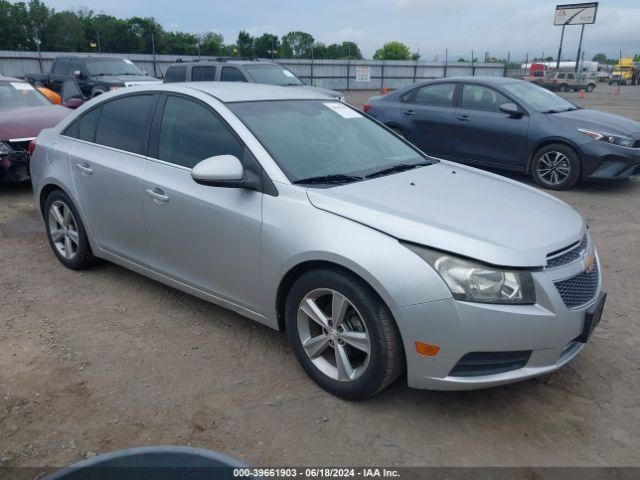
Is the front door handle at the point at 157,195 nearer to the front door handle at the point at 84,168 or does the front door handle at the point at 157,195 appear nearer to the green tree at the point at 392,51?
the front door handle at the point at 84,168

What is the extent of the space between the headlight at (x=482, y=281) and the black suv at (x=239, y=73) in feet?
32.7

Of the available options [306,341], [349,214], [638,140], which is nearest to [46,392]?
[306,341]

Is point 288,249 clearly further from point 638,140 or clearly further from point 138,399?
point 638,140

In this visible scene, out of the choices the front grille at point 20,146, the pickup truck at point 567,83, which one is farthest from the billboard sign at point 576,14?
the front grille at point 20,146

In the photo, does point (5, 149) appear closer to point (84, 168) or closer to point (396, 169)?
point (84, 168)

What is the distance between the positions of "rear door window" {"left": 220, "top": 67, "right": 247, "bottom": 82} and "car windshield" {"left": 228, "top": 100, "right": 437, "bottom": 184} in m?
8.75

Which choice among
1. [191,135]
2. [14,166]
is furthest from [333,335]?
[14,166]

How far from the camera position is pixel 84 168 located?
4.29 meters

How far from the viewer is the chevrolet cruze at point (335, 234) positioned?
2609 millimetres

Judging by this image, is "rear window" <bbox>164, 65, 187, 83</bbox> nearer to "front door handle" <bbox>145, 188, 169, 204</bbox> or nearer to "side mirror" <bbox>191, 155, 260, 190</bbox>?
"front door handle" <bbox>145, 188, 169, 204</bbox>

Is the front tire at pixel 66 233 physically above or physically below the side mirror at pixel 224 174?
below

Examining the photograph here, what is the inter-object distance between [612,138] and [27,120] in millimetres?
8123

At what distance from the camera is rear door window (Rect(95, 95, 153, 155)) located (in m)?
4.00

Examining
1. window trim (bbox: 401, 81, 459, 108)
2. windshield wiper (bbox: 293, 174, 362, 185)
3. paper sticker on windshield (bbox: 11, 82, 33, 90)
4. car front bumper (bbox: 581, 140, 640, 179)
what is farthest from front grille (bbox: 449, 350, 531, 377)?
paper sticker on windshield (bbox: 11, 82, 33, 90)
